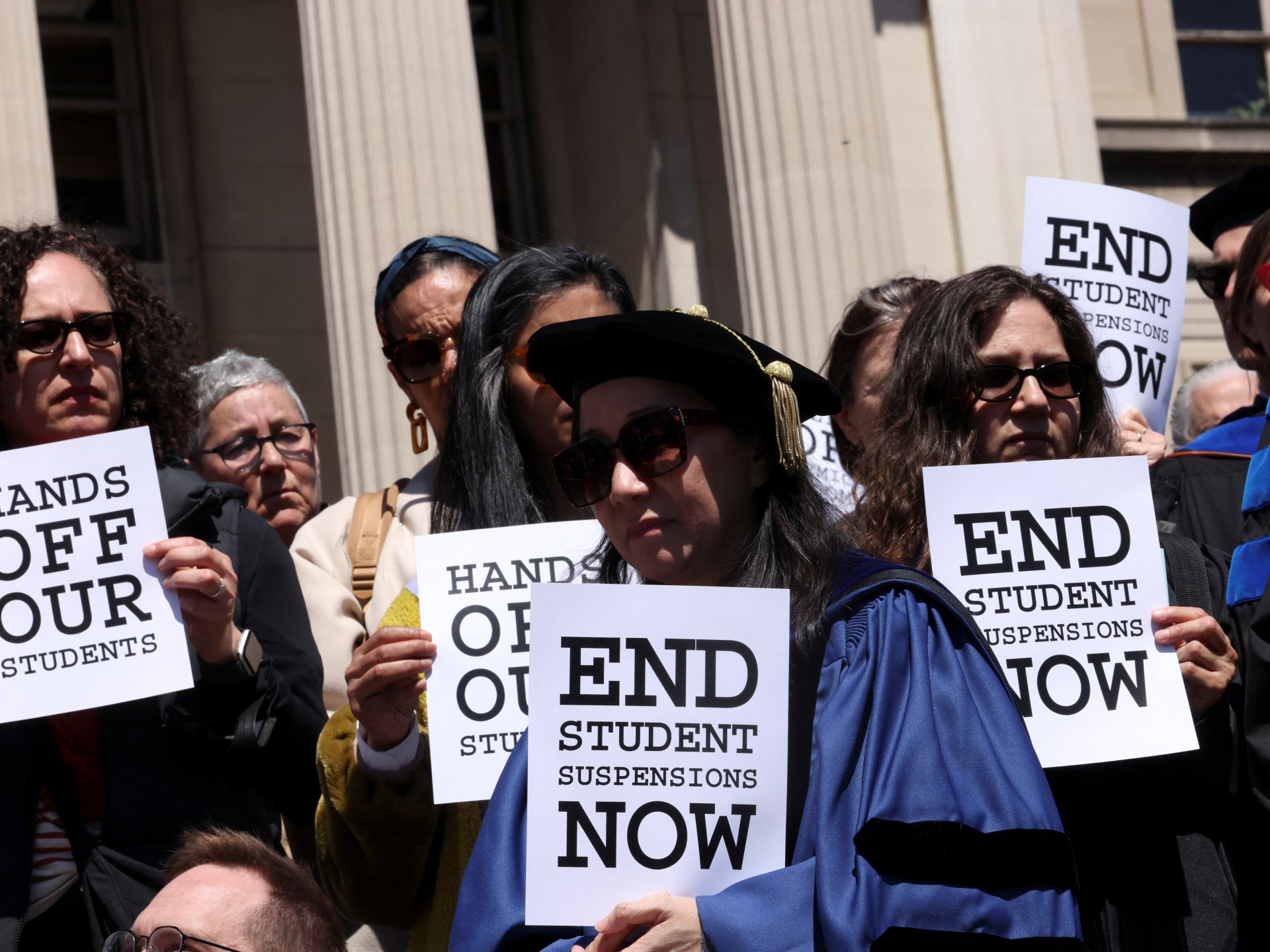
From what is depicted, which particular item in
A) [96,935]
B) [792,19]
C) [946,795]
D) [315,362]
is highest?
[792,19]

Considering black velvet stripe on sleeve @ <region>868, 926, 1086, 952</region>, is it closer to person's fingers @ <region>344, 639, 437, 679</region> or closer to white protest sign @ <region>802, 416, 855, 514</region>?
person's fingers @ <region>344, 639, 437, 679</region>

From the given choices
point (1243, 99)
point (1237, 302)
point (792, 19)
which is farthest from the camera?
point (1243, 99)

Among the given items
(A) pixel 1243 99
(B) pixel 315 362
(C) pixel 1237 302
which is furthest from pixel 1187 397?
(A) pixel 1243 99

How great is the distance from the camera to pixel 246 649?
381 centimetres

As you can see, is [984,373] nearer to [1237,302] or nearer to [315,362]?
[1237,302]

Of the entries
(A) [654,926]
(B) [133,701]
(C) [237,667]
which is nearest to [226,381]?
(B) [133,701]

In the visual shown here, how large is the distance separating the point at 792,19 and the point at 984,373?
846 centimetres

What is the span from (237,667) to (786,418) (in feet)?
4.61

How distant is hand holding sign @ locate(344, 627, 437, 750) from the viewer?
3.46 meters

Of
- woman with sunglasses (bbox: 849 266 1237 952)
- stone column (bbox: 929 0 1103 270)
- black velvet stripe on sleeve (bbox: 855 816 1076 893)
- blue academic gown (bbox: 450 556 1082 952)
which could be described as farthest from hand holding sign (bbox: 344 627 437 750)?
stone column (bbox: 929 0 1103 270)

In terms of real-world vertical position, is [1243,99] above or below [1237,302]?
above

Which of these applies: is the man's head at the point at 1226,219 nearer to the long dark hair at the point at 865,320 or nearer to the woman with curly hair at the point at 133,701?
the long dark hair at the point at 865,320

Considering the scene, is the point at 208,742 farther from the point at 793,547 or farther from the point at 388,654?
the point at 793,547

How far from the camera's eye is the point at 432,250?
4938 mm
